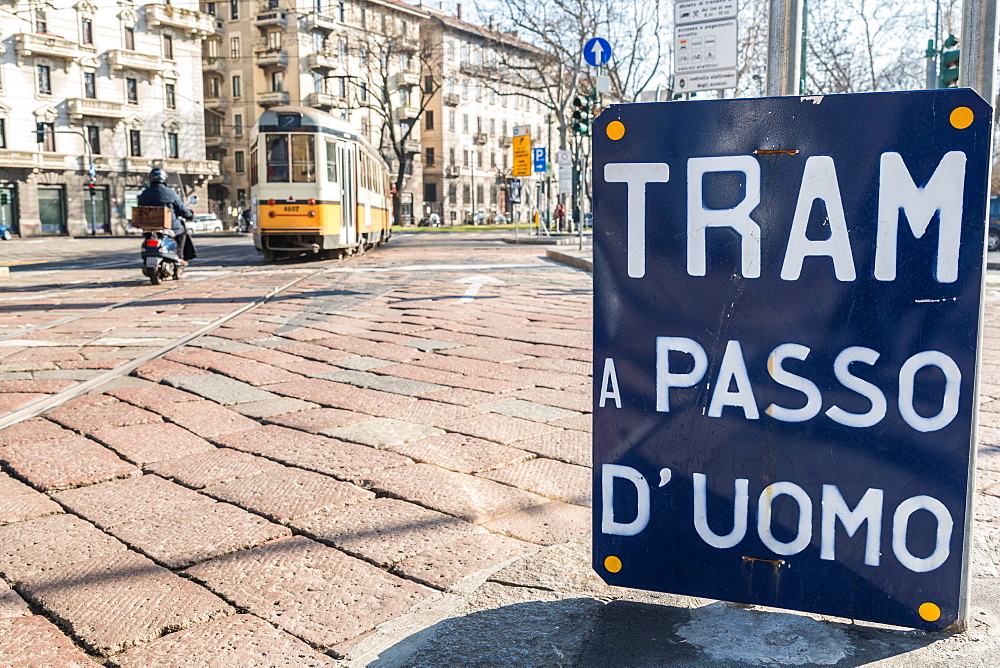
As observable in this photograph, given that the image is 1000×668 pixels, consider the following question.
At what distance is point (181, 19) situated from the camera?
48.8m

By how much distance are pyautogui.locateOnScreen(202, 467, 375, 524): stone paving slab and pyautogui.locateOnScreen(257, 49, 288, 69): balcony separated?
58.0 m

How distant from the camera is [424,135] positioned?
69812mm

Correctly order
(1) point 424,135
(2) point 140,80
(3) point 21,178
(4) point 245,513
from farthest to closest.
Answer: (1) point 424,135, (2) point 140,80, (3) point 21,178, (4) point 245,513

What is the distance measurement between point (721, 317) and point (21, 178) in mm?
47669

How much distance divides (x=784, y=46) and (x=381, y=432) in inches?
85.6

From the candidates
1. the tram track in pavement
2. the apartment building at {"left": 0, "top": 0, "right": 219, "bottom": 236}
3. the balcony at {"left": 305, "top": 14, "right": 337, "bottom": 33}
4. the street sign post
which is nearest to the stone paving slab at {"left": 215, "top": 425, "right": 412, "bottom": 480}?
the tram track in pavement

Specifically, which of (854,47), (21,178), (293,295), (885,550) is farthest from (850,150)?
(21,178)

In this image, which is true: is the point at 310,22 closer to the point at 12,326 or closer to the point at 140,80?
the point at 140,80

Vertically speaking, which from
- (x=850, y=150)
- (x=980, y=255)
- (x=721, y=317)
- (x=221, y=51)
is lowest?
(x=721, y=317)

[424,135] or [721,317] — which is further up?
[424,135]

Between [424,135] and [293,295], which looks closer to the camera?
[293,295]

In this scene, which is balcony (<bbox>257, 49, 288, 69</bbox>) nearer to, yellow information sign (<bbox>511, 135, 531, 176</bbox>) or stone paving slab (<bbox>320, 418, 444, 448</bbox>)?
yellow information sign (<bbox>511, 135, 531, 176</bbox>)

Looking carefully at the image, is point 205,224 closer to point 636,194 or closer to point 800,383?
point 636,194

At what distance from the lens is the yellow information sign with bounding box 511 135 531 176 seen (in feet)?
88.0
